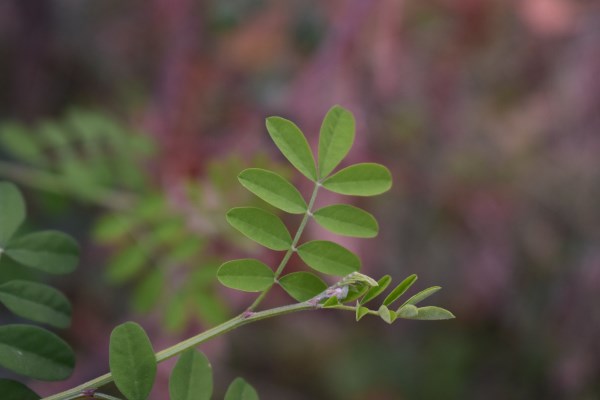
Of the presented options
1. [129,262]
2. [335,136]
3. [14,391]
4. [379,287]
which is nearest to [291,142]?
[335,136]

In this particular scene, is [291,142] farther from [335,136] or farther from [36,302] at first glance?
[36,302]

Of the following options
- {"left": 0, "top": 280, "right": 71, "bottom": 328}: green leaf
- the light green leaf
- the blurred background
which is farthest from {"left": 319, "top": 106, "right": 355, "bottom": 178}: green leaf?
the blurred background

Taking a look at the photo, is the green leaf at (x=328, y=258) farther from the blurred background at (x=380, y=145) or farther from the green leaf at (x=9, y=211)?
the blurred background at (x=380, y=145)

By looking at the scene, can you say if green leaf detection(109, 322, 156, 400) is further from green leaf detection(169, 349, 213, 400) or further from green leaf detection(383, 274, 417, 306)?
green leaf detection(383, 274, 417, 306)

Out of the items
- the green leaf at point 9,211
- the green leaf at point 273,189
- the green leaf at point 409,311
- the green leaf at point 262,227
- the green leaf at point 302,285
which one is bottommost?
the green leaf at point 409,311

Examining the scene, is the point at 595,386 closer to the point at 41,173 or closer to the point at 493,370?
the point at 493,370

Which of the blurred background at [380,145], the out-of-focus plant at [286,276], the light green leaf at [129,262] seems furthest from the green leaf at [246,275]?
the blurred background at [380,145]

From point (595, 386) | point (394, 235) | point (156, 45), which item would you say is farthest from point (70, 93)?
point (595, 386)
